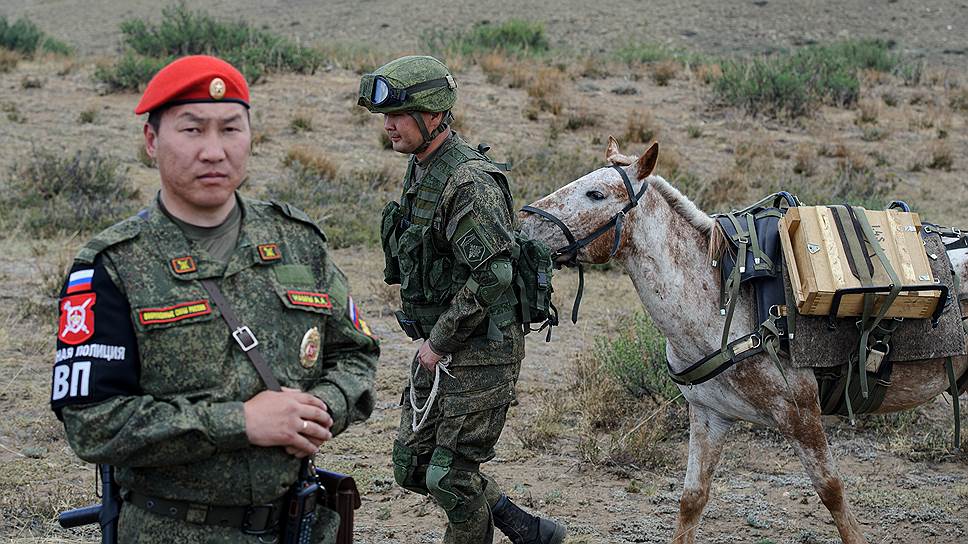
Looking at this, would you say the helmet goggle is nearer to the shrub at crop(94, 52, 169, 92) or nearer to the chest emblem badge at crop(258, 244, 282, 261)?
the chest emblem badge at crop(258, 244, 282, 261)

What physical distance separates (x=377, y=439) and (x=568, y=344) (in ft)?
8.16

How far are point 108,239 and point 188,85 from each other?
0.41 m

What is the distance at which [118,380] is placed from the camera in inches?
91.5

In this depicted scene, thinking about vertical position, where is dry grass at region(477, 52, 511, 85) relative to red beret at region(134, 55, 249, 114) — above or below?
below

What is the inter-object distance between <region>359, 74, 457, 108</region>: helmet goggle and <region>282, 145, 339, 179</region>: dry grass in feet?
27.9

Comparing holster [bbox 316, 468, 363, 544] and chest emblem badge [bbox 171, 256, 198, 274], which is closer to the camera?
chest emblem badge [bbox 171, 256, 198, 274]

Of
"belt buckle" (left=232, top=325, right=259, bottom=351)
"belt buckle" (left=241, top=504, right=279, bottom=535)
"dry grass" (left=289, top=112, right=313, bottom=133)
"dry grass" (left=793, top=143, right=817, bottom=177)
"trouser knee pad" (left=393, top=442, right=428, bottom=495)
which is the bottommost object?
"dry grass" (left=289, top=112, right=313, bottom=133)

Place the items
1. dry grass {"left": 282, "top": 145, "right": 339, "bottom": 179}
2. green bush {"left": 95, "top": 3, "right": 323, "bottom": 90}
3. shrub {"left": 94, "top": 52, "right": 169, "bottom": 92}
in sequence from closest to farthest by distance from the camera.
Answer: dry grass {"left": 282, "top": 145, "right": 339, "bottom": 179}
shrub {"left": 94, "top": 52, "right": 169, "bottom": 92}
green bush {"left": 95, "top": 3, "right": 323, "bottom": 90}

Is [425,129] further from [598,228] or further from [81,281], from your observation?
[81,281]

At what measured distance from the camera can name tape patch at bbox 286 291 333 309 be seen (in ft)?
8.27

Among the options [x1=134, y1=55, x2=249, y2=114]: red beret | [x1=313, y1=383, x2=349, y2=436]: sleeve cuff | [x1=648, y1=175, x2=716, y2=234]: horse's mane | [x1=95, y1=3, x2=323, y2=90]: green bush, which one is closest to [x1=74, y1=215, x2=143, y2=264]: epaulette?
[x1=134, y1=55, x2=249, y2=114]: red beret

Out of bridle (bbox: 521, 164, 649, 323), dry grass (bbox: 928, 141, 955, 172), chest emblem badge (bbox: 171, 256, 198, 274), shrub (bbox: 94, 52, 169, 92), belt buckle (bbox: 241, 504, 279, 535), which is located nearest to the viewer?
chest emblem badge (bbox: 171, 256, 198, 274)

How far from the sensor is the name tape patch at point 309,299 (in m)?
2.52

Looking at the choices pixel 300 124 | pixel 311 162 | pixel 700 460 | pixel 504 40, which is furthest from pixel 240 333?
pixel 504 40
